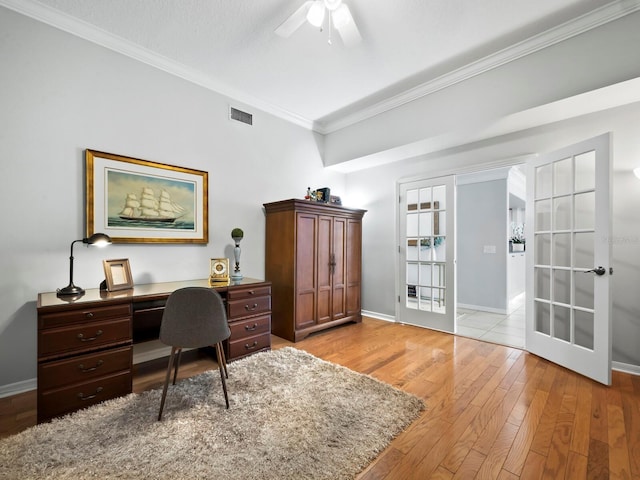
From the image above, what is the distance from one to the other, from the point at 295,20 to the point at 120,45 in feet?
5.71

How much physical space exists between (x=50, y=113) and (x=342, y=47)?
8.28 feet

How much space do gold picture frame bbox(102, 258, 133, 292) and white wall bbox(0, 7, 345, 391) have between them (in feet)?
0.74

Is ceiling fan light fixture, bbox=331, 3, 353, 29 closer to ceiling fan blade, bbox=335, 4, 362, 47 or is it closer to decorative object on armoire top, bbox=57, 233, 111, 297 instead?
ceiling fan blade, bbox=335, 4, 362, 47

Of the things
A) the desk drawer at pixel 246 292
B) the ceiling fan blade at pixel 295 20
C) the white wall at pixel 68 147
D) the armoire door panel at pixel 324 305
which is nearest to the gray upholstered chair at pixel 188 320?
the desk drawer at pixel 246 292

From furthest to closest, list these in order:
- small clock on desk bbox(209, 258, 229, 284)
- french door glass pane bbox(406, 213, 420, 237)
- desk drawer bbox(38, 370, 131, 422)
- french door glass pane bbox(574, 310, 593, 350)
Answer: french door glass pane bbox(406, 213, 420, 237) → small clock on desk bbox(209, 258, 229, 284) → french door glass pane bbox(574, 310, 593, 350) → desk drawer bbox(38, 370, 131, 422)

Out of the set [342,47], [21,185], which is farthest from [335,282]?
[21,185]

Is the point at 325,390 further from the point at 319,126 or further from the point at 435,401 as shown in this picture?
the point at 319,126

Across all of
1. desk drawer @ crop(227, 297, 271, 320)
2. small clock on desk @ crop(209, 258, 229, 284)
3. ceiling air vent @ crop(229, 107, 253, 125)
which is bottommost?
desk drawer @ crop(227, 297, 271, 320)

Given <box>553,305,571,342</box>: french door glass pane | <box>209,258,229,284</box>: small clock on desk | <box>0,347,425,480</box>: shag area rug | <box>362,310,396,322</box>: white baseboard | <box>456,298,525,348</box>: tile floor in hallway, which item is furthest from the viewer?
<box>362,310,396,322</box>: white baseboard

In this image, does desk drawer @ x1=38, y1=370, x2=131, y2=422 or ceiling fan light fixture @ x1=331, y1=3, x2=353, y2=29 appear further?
ceiling fan light fixture @ x1=331, y1=3, x2=353, y2=29

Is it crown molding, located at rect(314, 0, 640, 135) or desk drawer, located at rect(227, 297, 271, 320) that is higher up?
crown molding, located at rect(314, 0, 640, 135)

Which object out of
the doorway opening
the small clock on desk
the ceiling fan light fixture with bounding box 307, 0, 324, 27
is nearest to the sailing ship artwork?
the small clock on desk

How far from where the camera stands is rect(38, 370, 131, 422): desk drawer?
5.80ft

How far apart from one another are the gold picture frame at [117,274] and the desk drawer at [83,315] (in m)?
0.35
